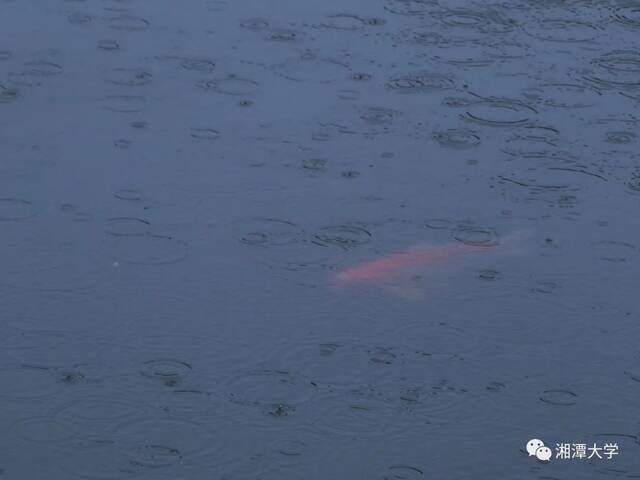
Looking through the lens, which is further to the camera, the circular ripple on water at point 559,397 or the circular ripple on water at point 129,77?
the circular ripple on water at point 129,77

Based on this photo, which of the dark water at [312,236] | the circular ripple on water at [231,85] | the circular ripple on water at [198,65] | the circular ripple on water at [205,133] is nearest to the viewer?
the dark water at [312,236]

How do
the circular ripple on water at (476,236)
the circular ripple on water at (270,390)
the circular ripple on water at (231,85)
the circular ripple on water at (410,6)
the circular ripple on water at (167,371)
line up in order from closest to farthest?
the circular ripple on water at (270,390) < the circular ripple on water at (167,371) < the circular ripple on water at (476,236) < the circular ripple on water at (231,85) < the circular ripple on water at (410,6)

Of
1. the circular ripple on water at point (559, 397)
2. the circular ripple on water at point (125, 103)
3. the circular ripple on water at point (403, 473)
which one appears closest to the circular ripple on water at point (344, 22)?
the circular ripple on water at point (125, 103)

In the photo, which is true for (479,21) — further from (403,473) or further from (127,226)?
(403,473)

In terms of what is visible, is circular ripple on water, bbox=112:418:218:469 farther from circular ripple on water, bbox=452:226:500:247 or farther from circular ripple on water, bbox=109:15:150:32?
circular ripple on water, bbox=109:15:150:32

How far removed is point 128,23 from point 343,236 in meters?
2.78

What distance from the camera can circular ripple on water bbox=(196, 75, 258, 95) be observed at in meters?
8.36

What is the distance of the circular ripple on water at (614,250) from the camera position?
7.15 m

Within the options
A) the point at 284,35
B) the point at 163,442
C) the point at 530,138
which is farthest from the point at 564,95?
the point at 163,442

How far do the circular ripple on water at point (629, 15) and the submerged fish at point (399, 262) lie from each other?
9.71ft

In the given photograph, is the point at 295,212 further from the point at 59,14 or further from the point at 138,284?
the point at 59,14

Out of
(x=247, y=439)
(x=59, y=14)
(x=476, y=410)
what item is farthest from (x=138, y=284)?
(x=59, y=14)

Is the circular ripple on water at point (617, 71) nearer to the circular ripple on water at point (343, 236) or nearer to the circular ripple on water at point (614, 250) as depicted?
the circular ripple on water at point (614, 250)

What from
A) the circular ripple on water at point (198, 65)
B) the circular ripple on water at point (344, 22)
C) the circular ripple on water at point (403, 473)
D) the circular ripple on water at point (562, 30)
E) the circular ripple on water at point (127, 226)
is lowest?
the circular ripple on water at point (403, 473)
